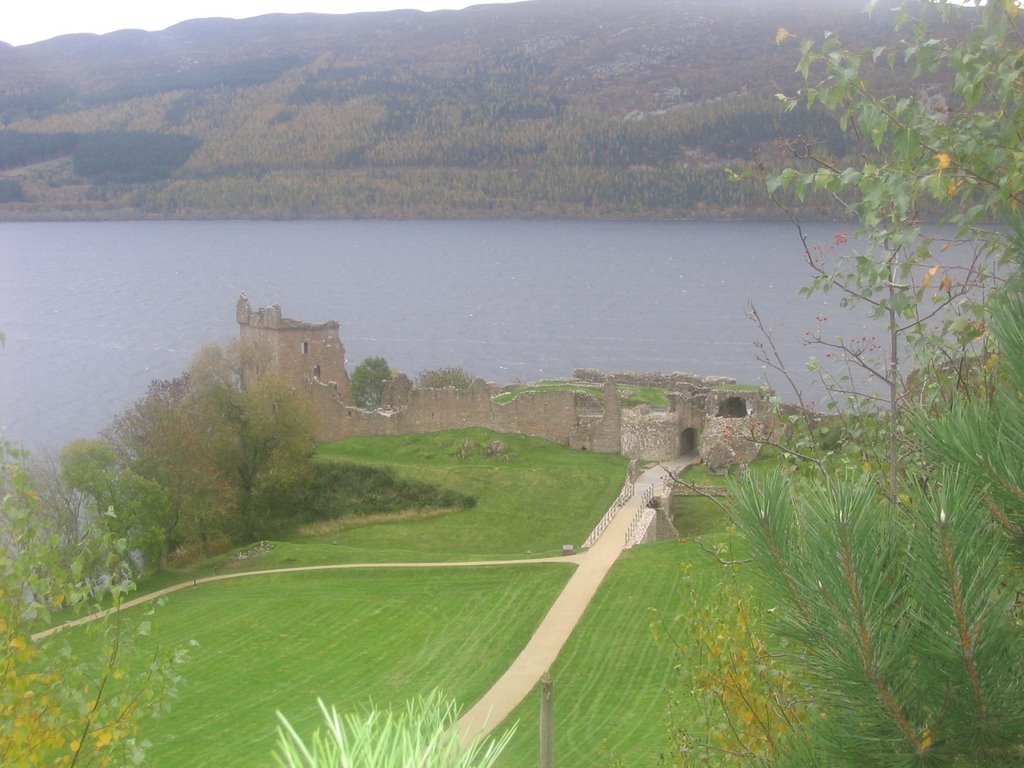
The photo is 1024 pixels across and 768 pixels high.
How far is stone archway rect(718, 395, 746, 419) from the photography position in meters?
39.4

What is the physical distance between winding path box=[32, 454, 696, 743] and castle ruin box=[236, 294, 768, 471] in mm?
1989

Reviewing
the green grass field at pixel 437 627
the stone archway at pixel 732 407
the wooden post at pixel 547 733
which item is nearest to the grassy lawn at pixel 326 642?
the green grass field at pixel 437 627

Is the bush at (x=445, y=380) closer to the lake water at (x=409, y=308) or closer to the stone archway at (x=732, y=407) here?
the stone archway at (x=732, y=407)

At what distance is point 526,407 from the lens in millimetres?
40469

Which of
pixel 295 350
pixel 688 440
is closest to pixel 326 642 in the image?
pixel 688 440

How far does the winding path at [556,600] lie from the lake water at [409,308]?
101 ft

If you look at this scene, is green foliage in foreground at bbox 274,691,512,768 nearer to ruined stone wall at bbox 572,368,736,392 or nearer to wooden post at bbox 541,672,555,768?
wooden post at bbox 541,672,555,768

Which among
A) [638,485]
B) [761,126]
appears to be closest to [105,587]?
[638,485]

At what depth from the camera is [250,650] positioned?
24516 millimetres

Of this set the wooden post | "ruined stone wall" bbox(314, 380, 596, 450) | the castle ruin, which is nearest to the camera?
the wooden post

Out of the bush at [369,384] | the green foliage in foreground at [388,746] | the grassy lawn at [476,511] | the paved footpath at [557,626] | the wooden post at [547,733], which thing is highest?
the green foliage in foreground at [388,746]

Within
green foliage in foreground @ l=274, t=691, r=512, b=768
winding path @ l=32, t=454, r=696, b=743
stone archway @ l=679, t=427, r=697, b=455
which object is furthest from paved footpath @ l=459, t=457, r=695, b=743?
green foliage in foreground @ l=274, t=691, r=512, b=768

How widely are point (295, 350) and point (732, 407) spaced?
1806 centimetres

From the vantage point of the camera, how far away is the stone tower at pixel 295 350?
148ft
